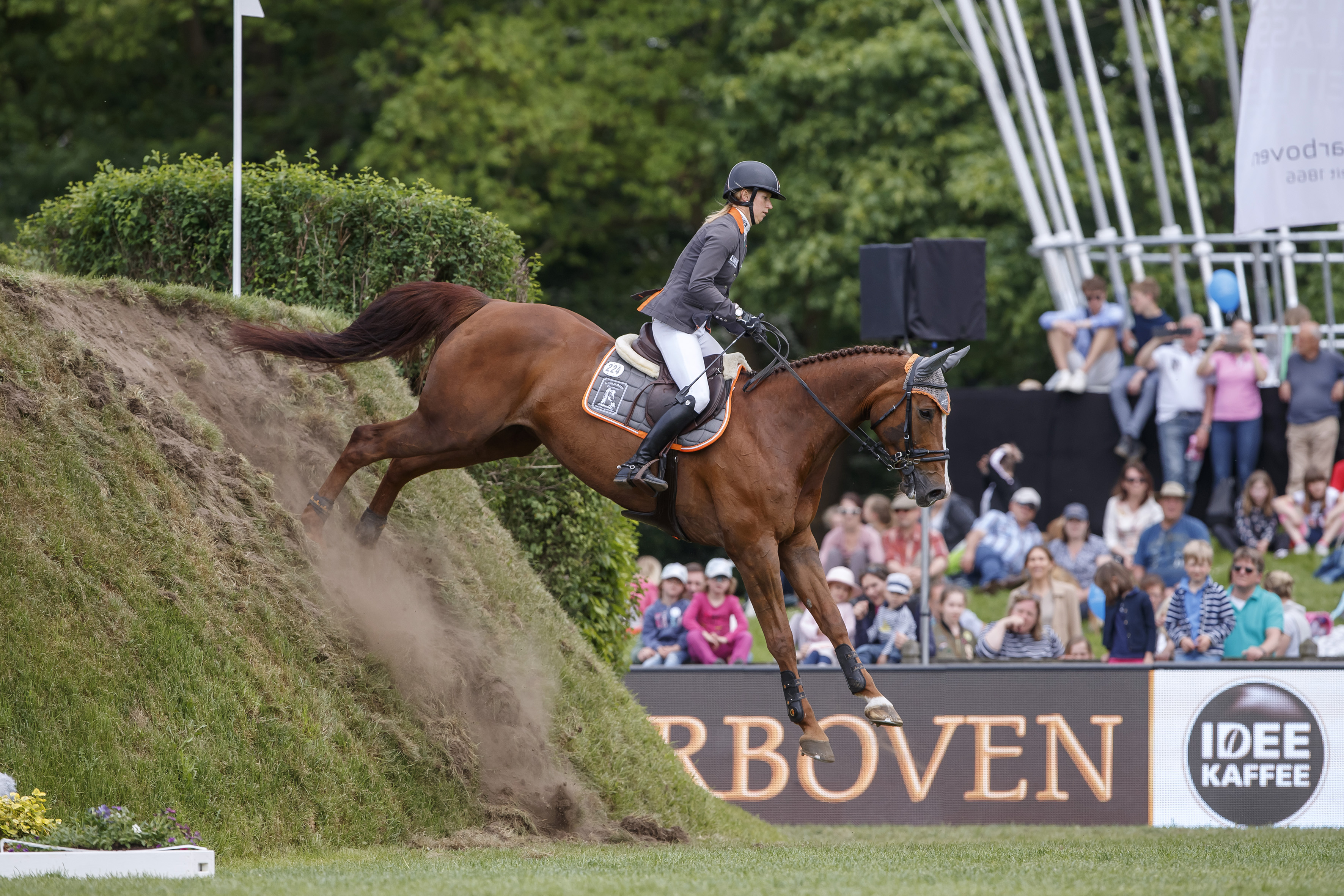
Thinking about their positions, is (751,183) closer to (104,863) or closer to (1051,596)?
(104,863)

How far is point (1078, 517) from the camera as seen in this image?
15859 mm

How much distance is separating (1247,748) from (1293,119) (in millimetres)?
5095

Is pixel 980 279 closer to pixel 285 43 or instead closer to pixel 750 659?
pixel 750 659

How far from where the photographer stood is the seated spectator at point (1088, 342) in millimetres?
17609

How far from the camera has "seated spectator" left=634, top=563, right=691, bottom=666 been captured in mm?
15023

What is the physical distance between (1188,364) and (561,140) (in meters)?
12.0

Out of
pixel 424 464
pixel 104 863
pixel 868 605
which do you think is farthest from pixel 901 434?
pixel 868 605

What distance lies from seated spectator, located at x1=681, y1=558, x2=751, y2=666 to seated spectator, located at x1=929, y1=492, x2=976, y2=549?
3323 mm

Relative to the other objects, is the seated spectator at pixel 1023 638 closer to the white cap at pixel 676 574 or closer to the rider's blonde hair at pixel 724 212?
the white cap at pixel 676 574

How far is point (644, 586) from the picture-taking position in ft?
51.1

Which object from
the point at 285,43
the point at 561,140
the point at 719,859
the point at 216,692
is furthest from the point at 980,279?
the point at 285,43

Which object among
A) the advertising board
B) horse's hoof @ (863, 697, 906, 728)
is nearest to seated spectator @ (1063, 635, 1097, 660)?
the advertising board

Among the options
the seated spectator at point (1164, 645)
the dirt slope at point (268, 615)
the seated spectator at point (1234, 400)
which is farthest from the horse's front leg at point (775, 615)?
the seated spectator at point (1234, 400)

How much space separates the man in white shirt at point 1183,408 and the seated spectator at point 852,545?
3314mm
